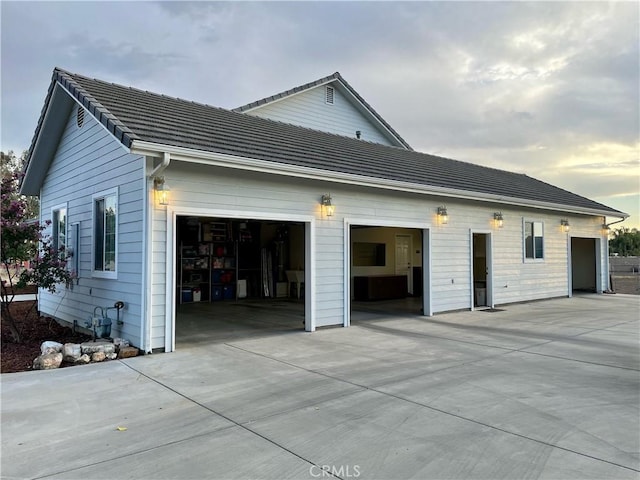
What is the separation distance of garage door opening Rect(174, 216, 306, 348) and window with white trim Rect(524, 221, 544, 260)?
6765 millimetres

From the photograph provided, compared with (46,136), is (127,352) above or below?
below

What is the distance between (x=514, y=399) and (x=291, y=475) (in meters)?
2.55

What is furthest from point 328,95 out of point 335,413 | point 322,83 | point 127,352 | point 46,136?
point 335,413

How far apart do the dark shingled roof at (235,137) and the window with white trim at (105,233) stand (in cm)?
142

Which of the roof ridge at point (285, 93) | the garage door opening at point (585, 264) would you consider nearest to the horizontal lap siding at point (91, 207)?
the roof ridge at point (285, 93)

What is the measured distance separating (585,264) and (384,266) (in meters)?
8.58

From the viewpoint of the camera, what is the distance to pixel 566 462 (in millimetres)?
2887

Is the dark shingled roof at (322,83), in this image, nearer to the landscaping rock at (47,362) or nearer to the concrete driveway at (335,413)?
the concrete driveway at (335,413)

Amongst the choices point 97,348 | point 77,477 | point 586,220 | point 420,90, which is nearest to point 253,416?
point 77,477

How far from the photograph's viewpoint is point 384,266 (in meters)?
14.7

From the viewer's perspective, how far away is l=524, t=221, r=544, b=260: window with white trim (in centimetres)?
1300

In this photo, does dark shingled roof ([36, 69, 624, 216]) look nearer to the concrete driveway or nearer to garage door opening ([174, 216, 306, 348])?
the concrete driveway

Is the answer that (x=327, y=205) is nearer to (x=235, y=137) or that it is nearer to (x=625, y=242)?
(x=235, y=137)

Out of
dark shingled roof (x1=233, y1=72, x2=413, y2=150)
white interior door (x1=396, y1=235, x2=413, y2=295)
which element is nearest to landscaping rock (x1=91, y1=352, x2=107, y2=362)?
dark shingled roof (x1=233, y1=72, x2=413, y2=150)
